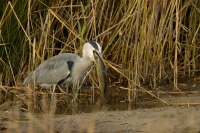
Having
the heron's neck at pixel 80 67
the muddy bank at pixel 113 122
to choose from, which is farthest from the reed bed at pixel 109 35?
the muddy bank at pixel 113 122

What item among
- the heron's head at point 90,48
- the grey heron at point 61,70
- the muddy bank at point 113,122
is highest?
the heron's head at point 90,48

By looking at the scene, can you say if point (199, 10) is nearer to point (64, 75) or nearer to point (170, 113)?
point (64, 75)

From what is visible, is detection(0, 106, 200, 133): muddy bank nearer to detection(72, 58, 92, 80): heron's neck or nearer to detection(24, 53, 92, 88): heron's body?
detection(24, 53, 92, 88): heron's body

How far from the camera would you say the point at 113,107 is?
25.1ft

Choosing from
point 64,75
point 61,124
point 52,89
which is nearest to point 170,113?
point 61,124

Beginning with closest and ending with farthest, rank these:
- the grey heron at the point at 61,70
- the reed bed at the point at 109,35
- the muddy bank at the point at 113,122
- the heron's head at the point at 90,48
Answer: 1. the muddy bank at the point at 113,122
2. the heron's head at the point at 90,48
3. the reed bed at the point at 109,35
4. the grey heron at the point at 61,70

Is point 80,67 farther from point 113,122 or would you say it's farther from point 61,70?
point 113,122

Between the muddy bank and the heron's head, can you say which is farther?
the heron's head

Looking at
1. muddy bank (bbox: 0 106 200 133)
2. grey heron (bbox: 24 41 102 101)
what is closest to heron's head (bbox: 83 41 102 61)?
grey heron (bbox: 24 41 102 101)

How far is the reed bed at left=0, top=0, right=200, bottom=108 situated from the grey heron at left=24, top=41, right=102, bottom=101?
0.70 feet

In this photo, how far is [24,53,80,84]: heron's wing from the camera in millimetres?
7984

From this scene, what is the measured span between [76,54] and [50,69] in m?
0.67

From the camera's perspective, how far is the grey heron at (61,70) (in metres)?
8.00

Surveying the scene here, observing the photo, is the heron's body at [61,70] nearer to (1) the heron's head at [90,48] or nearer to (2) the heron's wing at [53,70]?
(2) the heron's wing at [53,70]
